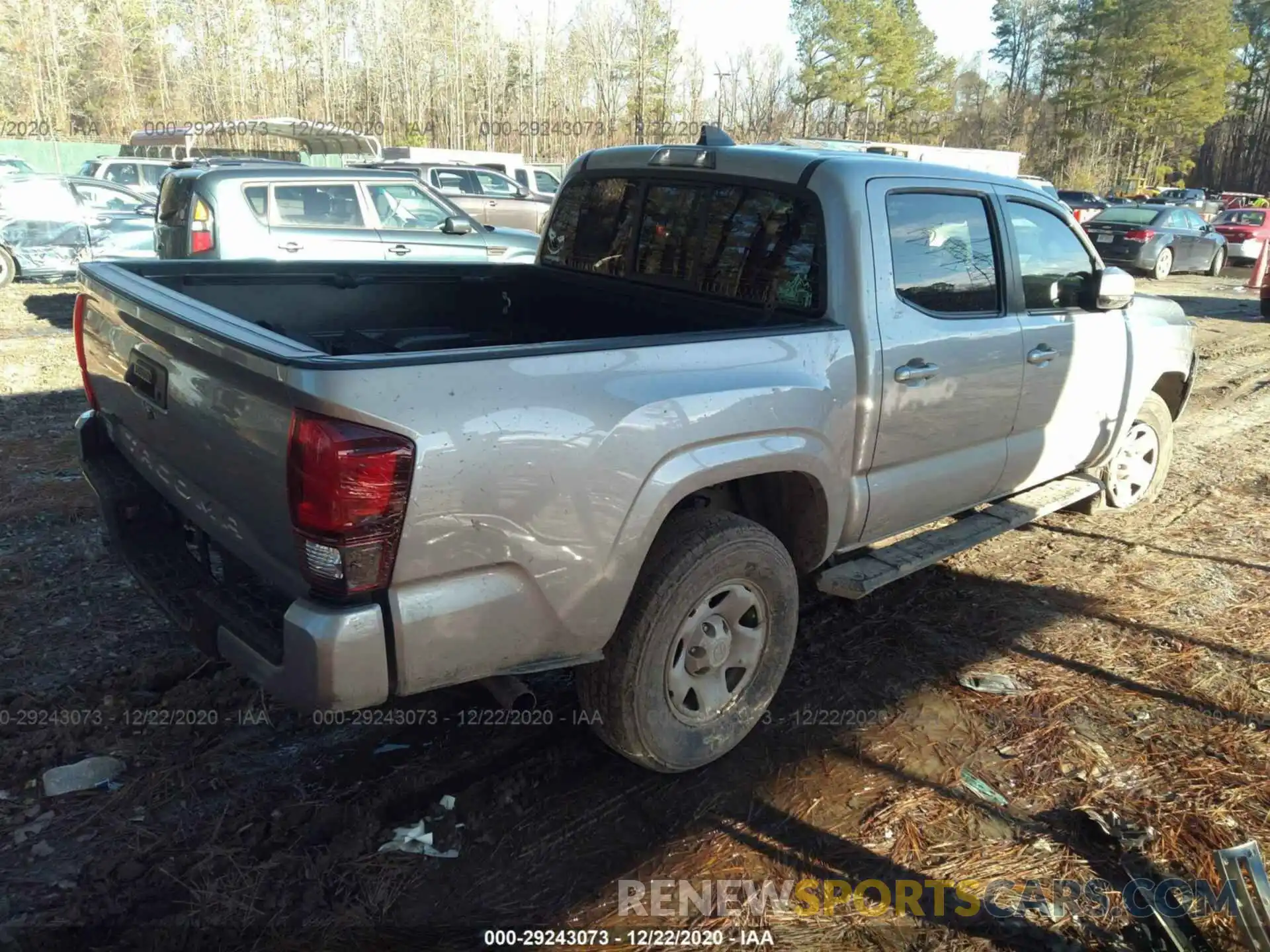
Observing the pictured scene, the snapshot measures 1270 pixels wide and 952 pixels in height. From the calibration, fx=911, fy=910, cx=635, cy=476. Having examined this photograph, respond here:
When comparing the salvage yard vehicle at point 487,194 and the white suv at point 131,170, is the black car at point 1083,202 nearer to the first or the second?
the salvage yard vehicle at point 487,194

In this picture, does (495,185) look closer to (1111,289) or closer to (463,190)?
(463,190)

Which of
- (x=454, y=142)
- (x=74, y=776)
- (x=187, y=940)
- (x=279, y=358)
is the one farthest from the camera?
(x=454, y=142)

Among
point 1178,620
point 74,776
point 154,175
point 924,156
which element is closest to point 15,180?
point 154,175

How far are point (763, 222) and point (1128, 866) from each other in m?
2.51

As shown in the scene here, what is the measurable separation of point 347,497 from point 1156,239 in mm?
20598

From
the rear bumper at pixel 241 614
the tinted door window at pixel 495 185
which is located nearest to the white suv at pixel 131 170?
the tinted door window at pixel 495 185

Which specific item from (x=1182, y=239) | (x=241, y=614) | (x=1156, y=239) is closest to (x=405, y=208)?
(x=241, y=614)

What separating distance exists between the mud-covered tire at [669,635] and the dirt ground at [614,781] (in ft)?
0.60

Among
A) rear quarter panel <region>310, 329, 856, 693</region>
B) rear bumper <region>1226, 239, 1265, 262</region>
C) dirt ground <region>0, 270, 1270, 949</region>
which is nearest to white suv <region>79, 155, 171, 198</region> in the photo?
dirt ground <region>0, 270, 1270, 949</region>

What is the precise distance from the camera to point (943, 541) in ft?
12.8

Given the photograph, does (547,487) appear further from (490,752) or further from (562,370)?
(490,752)

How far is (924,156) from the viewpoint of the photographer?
23188 millimetres

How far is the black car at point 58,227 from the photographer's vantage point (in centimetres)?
1202
